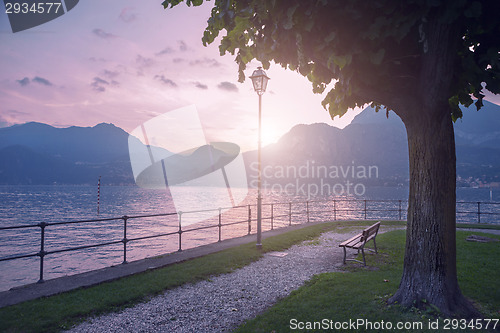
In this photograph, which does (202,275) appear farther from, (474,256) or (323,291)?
(474,256)

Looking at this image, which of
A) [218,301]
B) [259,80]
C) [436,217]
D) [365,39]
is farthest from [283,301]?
[259,80]

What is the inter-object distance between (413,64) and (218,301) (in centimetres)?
579

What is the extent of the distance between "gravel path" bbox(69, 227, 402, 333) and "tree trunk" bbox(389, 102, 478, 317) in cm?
293

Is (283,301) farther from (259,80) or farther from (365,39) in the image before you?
(259,80)

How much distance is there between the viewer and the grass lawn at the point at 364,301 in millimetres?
4668

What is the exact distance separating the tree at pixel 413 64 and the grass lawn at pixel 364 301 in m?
0.45

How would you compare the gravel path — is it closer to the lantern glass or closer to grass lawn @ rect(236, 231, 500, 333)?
grass lawn @ rect(236, 231, 500, 333)

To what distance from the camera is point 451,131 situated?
4.88m

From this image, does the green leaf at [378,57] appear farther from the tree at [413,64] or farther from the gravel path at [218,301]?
the gravel path at [218,301]

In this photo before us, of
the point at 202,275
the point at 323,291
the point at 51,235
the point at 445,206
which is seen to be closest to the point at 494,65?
the point at 445,206

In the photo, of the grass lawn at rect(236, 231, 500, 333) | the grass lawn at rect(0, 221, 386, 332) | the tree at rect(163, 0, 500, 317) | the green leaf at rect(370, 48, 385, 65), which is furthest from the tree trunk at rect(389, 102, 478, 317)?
the grass lawn at rect(0, 221, 386, 332)

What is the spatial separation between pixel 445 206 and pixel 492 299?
2.48m

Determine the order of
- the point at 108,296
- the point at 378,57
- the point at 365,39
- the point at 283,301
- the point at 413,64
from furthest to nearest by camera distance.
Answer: the point at 108,296 → the point at 283,301 → the point at 413,64 → the point at 365,39 → the point at 378,57

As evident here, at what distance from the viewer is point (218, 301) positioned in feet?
20.5
